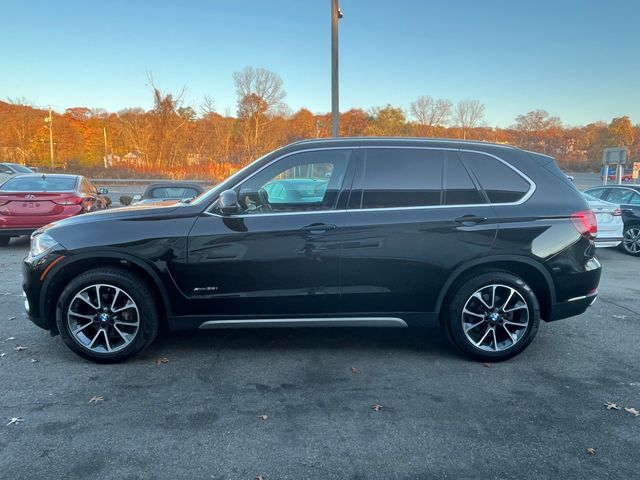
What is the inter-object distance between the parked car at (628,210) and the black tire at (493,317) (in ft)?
24.5

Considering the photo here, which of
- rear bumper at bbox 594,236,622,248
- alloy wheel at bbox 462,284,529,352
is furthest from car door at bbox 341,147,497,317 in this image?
rear bumper at bbox 594,236,622,248

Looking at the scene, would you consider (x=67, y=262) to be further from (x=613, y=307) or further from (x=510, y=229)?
(x=613, y=307)

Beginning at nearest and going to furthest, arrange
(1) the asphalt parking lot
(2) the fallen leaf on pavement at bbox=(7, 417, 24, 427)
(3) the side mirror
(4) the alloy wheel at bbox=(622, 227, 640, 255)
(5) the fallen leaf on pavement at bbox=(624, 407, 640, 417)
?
(1) the asphalt parking lot < (2) the fallen leaf on pavement at bbox=(7, 417, 24, 427) < (5) the fallen leaf on pavement at bbox=(624, 407, 640, 417) < (3) the side mirror < (4) the alloy wheel at bbox=(622, 227, 640, 255)

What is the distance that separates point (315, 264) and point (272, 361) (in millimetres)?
956

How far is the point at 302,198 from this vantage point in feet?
12.6

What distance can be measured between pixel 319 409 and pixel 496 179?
2409 mm

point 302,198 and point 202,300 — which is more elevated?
point 302,198

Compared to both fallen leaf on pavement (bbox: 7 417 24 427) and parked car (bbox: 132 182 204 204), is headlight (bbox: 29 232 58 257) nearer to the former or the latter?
fallen leaf on pavement (bbox: 7 417 24 427)

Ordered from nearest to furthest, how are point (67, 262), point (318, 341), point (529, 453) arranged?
point (529, 453) < point (67, 262) < point (318, 341)

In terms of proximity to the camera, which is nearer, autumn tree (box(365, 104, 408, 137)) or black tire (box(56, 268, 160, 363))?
black tire (box(56, 268, 160, 363))

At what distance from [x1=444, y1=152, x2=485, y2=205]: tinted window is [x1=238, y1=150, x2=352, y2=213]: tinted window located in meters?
0.87

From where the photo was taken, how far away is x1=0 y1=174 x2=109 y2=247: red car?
8.70 metres

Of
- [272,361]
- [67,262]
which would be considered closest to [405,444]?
[272,361]

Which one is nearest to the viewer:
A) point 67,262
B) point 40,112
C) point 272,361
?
point 67,262
